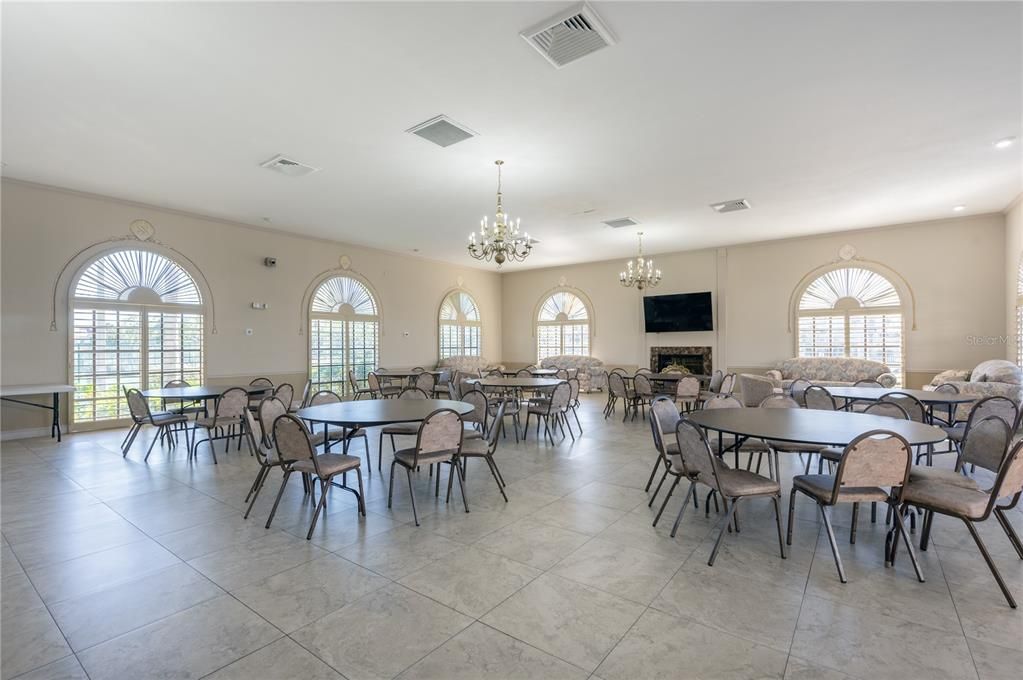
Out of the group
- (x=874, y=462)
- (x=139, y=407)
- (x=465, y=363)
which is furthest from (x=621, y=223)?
(x=139, y=407)

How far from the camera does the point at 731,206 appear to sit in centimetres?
743

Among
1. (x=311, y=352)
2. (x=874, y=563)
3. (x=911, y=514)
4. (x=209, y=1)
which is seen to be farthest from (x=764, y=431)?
(x=311, y=352)

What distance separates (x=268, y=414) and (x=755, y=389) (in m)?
7.79

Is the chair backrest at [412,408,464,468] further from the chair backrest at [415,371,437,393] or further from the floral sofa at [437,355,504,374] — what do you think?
the floral sofa at [437,355,504,374]

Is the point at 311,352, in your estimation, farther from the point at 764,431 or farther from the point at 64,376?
the point at 764,431

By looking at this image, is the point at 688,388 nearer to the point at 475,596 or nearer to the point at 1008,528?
the point at 1008,528

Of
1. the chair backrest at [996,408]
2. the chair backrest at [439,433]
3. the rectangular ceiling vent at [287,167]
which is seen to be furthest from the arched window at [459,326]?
the chair backrest at [996,408]

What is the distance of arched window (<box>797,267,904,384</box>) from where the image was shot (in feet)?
29.0

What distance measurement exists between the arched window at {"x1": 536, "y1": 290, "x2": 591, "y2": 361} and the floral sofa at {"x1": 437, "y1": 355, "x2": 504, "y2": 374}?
5.16ft

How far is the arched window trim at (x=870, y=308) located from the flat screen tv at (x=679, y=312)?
5.35ft

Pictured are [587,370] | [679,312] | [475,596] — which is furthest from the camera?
[587,370]

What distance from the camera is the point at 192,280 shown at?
780cm

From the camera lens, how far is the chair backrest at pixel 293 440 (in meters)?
3.25

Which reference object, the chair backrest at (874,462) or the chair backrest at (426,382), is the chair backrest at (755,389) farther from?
the chair backrest at (874,462)
